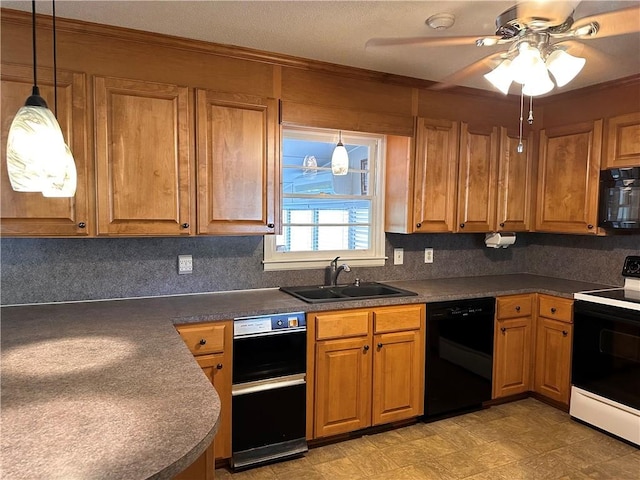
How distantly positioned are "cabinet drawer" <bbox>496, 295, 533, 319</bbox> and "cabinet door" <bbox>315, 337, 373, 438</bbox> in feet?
3.52

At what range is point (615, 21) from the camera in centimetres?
155

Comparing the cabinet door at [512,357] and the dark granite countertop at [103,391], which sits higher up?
the dark granite countertop at [103,391]

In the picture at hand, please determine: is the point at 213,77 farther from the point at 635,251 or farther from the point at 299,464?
the point at 635,251

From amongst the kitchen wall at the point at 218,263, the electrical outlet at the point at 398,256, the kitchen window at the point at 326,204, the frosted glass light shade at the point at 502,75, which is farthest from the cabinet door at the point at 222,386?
the frosted glass light shade at the point at 502,75

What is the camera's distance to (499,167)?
3.37 meters

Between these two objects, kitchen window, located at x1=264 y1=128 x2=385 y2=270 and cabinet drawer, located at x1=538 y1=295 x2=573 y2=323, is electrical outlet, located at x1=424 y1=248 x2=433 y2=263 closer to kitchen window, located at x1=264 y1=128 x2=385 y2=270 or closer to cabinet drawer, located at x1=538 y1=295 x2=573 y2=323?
kitchen window, located at x1=264 y1=128 x2=385 y2=270

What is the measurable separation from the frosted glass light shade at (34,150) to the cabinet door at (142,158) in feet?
3.83

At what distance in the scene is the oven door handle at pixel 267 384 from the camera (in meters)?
2.35

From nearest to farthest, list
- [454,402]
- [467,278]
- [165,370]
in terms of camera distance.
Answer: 1. [165,370]
2. [454,402]
3. [467,278]

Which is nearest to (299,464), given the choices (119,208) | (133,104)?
(119,208)

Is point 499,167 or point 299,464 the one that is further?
point 499,167

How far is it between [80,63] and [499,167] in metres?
2.85

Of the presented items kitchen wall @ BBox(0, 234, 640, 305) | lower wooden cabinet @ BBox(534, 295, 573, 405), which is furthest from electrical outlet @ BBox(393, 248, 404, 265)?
lower wooden cabinet @ BBox(534, 295, 573, 405)

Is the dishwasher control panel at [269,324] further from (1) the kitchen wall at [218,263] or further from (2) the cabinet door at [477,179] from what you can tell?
(2) the cabinet door at [477,179]
